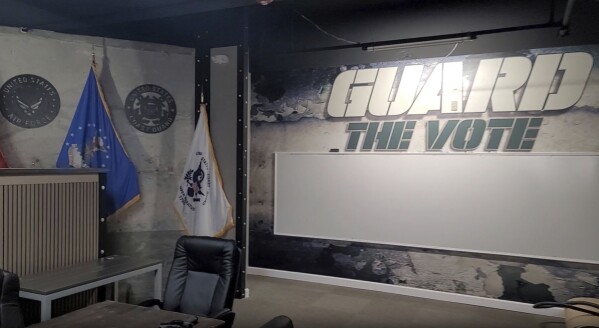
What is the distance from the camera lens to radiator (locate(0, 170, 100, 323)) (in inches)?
109

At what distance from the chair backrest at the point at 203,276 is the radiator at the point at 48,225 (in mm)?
961

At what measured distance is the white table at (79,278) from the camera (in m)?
2.49

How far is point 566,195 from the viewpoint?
3.78 meters

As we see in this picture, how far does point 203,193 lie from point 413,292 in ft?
8.37

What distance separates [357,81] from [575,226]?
8.65ft

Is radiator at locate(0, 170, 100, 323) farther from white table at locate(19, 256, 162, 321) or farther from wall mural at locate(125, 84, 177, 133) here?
wall mural at locate(125, 84, 177, 133)

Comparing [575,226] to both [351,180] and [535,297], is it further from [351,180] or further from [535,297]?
[351,180]

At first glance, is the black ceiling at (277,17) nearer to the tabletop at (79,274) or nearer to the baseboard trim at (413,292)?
the tabletop at (79,274)

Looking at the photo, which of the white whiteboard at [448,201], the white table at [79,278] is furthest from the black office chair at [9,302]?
the white whiteboard at [448,201]

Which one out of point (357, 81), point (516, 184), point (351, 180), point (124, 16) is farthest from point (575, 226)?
point (124, 16)

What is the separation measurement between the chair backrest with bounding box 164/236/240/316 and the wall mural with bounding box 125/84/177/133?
1.58 meters

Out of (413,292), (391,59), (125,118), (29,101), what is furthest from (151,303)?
(391,59)

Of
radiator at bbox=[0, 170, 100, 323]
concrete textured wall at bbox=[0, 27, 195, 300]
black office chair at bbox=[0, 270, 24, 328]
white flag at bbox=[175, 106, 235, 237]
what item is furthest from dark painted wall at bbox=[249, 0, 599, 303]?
black office chair at bbox=[0, 270, 24, 328]

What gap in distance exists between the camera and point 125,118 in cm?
388
